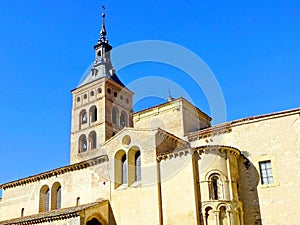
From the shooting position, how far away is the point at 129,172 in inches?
1046

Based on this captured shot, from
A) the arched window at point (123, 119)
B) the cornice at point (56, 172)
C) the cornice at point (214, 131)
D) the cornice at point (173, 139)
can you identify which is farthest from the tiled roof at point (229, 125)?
the arched window at point (123, 119)

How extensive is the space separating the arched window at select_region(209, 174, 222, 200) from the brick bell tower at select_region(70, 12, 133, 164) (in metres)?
24.4

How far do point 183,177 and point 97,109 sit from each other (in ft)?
87.2

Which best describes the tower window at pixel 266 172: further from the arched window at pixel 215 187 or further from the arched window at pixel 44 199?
the arched window at pixel 44 199

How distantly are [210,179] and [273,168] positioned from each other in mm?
3955

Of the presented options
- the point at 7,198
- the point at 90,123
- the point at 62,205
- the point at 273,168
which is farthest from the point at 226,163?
the point at 90,123

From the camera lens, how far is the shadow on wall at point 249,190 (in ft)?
75.6

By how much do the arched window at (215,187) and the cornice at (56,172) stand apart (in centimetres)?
865

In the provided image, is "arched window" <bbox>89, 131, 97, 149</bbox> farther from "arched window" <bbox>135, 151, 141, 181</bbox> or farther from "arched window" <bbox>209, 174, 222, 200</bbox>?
"arched window" <bbox>209, 174, 222, 200</bbox>

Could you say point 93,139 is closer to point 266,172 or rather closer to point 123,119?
point 123,119

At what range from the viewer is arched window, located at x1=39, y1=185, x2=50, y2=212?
31.7 meters

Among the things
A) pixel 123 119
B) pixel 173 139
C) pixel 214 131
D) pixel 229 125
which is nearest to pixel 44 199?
pixel 173 139

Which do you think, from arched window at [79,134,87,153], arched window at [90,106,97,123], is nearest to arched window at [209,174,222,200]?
arched window at [79,134,87,153]

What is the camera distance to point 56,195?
103ft
